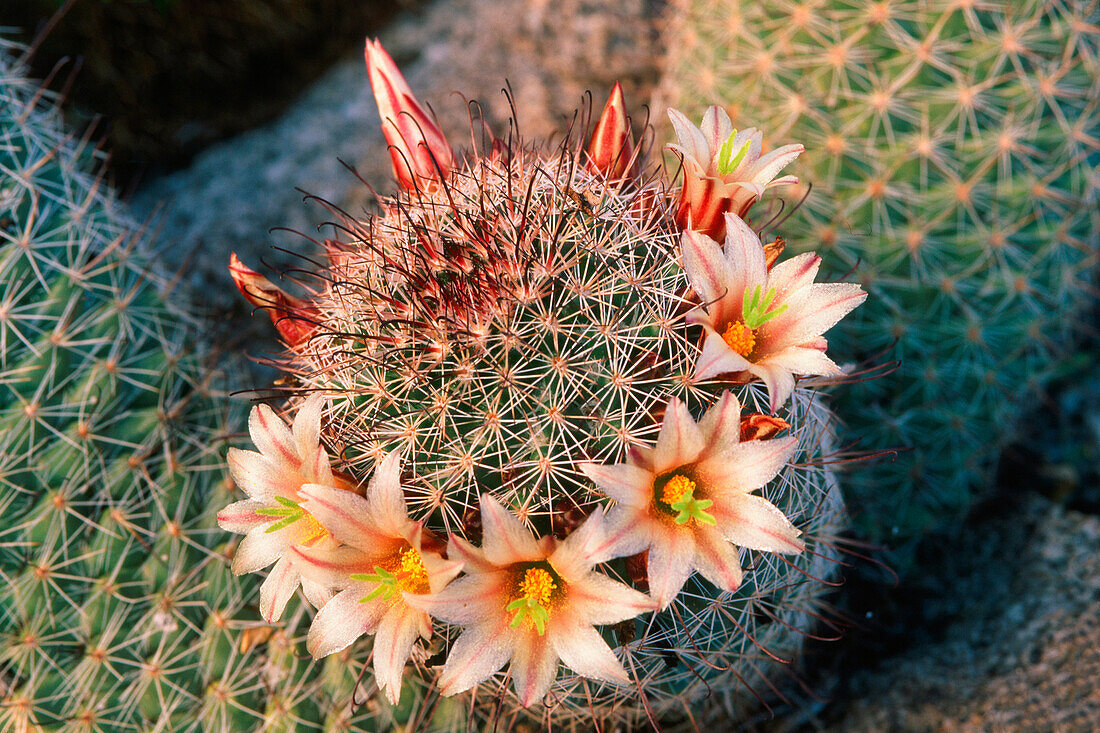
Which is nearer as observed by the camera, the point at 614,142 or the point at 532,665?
the point at 532,665

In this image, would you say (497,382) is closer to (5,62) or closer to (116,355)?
(116,355)

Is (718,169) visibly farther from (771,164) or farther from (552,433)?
(552,433)

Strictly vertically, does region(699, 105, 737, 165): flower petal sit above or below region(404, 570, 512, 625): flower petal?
above

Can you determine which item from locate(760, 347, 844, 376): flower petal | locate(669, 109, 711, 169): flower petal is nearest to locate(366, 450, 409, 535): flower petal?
locate(760, 347, 844, 376): flower petal

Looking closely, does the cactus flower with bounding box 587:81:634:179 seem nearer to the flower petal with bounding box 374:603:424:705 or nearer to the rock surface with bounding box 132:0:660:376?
the flower petal with bounding box 374:603:424:705

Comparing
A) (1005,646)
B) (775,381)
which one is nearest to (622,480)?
(775,381)

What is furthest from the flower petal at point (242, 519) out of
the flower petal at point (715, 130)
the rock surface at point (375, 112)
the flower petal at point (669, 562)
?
the rock surface at point (375, 112)
